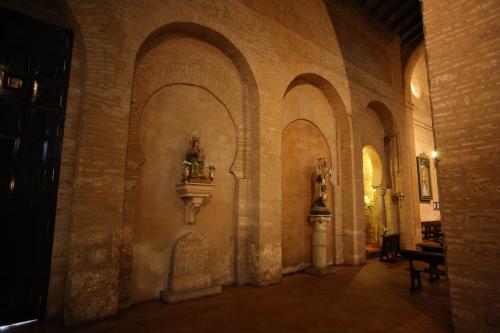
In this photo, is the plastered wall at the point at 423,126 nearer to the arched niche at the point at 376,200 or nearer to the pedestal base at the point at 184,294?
the arched niche at the point at 376,200

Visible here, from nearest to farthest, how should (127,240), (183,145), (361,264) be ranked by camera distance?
(127,240) → (183,145) → (361,264)

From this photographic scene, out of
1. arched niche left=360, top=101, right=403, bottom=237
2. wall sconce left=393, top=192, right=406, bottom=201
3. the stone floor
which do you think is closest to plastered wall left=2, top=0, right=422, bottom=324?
the stone floor

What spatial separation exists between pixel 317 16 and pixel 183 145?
255 inches

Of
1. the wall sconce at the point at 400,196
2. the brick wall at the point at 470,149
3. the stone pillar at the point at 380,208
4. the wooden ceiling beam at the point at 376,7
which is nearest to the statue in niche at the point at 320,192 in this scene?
the brick wall at the point at 470,149

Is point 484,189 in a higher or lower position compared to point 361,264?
higher

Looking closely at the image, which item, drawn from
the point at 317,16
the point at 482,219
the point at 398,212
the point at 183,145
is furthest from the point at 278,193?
the point at 398,212

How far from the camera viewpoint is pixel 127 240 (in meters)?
5.45

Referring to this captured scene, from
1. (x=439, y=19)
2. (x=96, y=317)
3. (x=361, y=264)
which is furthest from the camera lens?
(x=361, y=264)

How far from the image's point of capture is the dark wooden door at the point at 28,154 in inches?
179

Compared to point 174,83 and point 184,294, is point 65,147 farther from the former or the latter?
point 184,294

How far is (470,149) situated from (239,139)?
4657mm

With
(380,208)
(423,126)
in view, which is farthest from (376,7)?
(380,208)

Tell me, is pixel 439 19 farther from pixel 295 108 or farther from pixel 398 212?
pixel 398 212

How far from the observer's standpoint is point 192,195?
613cm
